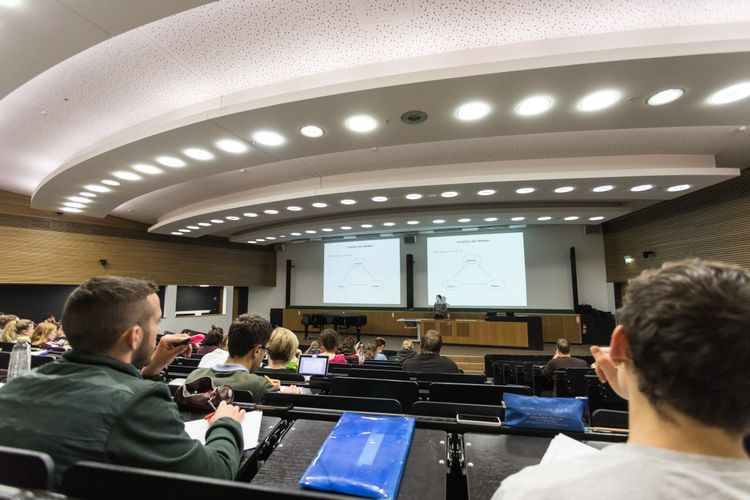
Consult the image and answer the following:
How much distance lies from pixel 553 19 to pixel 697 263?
2.52 meters

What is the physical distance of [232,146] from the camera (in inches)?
146

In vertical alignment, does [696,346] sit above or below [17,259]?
below

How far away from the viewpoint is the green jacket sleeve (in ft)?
2.63

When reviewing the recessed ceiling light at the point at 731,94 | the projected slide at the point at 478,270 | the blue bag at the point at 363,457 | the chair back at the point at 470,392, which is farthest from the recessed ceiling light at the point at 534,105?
the projected slide at the point at 478,270

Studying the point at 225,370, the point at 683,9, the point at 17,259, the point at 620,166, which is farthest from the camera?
the point at 17,259

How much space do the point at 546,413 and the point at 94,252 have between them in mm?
10237

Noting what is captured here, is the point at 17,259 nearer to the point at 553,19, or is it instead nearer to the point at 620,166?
the point at 553,19

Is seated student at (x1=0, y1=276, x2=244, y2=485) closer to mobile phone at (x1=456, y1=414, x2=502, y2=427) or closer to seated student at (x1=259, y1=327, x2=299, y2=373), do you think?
mobile phone at (x1=456, y1=414, x2=502, y2=427)

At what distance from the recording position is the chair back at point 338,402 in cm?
138

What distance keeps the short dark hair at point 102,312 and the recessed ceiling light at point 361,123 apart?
2511mm

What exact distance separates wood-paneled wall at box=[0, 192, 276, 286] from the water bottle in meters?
7.17

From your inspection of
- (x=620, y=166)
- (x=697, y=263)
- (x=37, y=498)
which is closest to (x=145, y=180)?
(x=37, y=498)

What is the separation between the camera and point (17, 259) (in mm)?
6570

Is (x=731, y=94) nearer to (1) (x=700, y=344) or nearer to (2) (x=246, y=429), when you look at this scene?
(1) (x=700, y=344)
